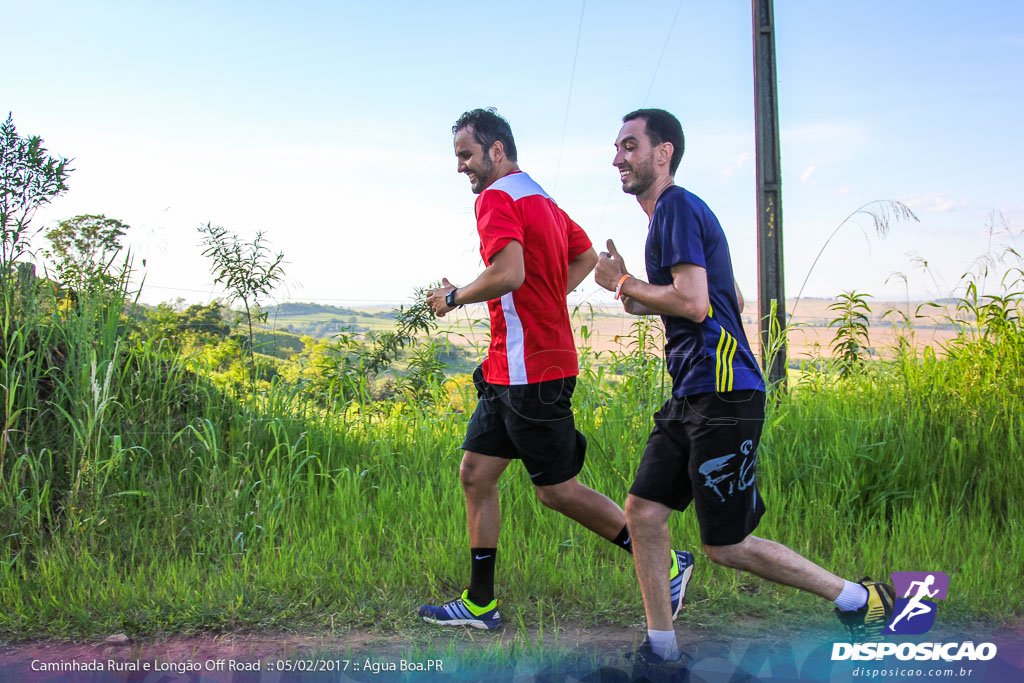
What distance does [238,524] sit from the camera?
443 cm

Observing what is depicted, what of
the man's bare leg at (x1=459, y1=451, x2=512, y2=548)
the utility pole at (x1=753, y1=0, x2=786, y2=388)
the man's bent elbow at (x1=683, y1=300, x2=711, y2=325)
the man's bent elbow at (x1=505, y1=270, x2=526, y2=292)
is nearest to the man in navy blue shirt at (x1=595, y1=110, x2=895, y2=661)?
the man's bent elbow at (x1=683, y1=300, x2=711, y2=325)

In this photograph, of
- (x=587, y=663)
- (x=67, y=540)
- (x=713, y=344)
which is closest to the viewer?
(x=713, y=344)

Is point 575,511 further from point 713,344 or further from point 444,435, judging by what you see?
point 444,435

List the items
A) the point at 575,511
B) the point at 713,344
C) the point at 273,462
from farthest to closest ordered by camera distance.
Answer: the point at 273,462 → the point at 575,511 → the point at 713,344

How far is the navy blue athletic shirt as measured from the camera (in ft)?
9.66

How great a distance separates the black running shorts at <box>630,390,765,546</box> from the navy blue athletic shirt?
0.22 ft

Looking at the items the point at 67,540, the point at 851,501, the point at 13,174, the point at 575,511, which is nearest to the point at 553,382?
the point at 575,511

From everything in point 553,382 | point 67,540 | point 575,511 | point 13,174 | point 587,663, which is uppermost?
point 13,174

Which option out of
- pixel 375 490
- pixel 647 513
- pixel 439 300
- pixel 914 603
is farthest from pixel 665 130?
pixel 375 490

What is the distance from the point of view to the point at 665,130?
316 centimetres

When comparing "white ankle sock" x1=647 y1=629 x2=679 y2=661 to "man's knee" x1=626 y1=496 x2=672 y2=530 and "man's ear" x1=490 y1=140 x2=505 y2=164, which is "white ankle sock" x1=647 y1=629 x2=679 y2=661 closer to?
"man's knee" x1=626 y1=496 x2=672 y2=530

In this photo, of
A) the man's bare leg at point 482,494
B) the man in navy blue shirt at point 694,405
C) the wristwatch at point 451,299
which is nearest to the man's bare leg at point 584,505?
the man's bare leg at point 482,494

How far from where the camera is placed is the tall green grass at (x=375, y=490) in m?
3.84

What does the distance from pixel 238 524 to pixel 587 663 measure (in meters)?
2.19
